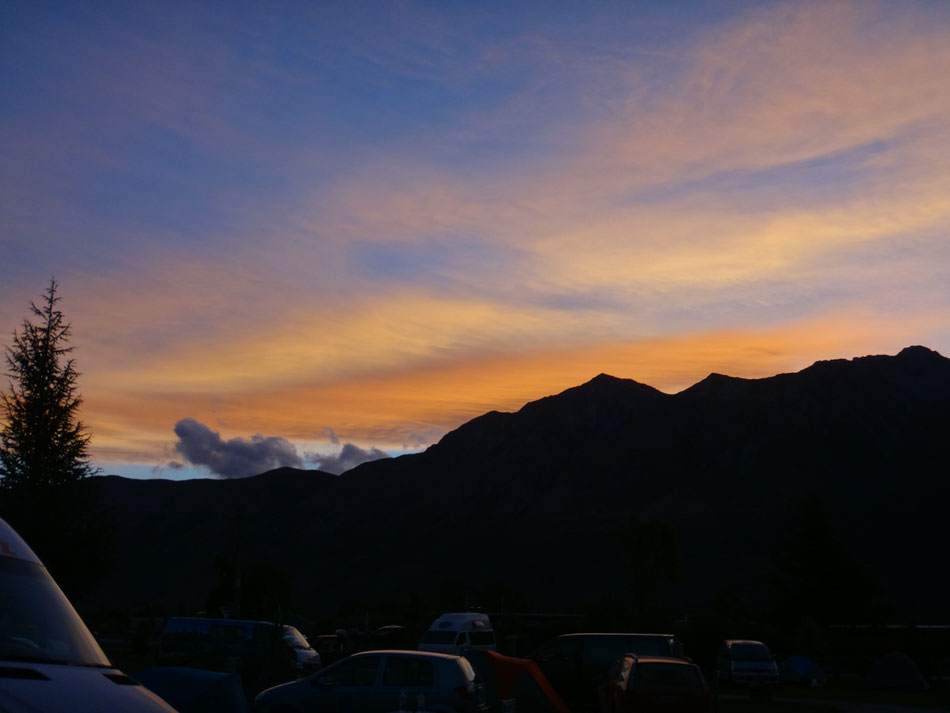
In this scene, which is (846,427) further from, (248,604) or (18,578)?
(18,578)

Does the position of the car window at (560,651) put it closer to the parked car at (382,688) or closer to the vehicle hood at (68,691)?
the parked car at (382,688)

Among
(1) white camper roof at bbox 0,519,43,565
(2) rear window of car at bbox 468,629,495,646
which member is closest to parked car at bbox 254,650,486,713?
(1) white camper roof at bbox 0,519,43,565

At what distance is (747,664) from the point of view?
2977 cm

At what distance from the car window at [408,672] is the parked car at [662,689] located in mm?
4250

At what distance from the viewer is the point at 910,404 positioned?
109938 mm

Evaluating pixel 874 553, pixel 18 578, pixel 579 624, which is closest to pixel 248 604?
pixel 579 624

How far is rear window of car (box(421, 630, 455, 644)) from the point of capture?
103 feet

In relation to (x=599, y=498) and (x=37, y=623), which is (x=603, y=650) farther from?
(x=599, y=498)

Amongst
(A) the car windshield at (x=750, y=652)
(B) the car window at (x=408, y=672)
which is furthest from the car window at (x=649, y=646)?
(A) the car windshield at (x=750, y=652)

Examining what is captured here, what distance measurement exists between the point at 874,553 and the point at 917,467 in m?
18.1

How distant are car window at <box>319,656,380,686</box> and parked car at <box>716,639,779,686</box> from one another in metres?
16.7

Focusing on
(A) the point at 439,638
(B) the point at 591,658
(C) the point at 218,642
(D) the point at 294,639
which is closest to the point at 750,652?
(A) the point at 439,638

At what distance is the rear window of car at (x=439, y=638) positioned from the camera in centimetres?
3128

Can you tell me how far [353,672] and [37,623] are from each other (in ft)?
33.6
